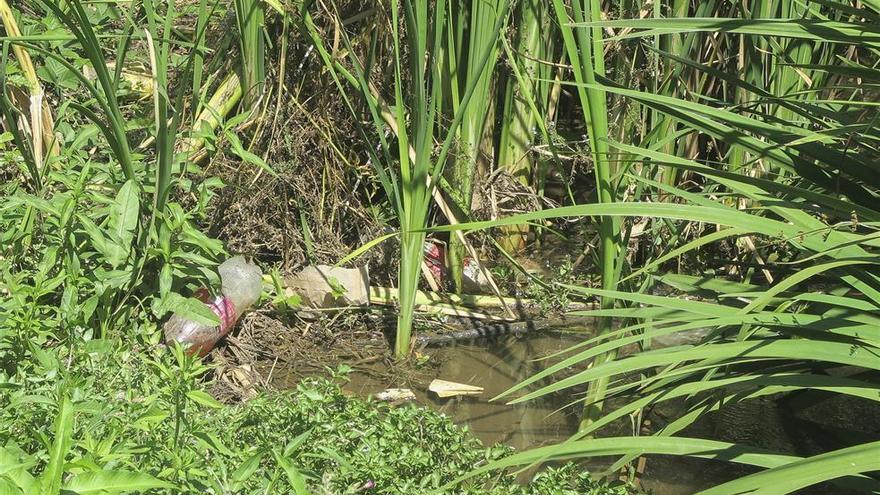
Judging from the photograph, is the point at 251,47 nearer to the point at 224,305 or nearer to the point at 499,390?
the point at 224,305

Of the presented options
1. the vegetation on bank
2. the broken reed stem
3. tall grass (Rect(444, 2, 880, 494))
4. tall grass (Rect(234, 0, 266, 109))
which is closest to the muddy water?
the vegetation on bank

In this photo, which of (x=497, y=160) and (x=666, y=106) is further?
(x=497, y=160)

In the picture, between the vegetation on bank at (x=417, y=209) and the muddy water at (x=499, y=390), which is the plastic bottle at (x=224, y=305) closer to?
the vegetation on bank at (x=417, y=209)

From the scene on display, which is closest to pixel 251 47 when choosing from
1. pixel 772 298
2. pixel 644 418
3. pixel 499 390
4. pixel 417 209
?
pixel 417 209

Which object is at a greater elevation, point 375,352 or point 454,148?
point 454,148

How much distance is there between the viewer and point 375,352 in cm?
390

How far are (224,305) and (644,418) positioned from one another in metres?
1.51

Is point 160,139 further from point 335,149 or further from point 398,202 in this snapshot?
point 335,149

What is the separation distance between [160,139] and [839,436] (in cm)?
214

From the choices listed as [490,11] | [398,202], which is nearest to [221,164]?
[398,202]

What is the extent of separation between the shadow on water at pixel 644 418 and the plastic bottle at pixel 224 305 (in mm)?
495

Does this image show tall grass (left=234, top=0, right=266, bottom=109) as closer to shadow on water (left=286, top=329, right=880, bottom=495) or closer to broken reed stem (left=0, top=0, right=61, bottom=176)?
broken reed stem (left=0, top=0, right=61, bottom=176)

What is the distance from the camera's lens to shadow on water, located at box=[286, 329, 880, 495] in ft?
10.5

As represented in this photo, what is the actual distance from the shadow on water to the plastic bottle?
50 centimetres
